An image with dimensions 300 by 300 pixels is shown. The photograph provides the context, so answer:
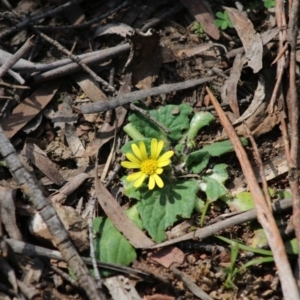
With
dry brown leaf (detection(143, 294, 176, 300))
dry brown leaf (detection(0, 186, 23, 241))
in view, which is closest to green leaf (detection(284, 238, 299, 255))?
dry brown leaf (detection(143, 294, 176, 300))

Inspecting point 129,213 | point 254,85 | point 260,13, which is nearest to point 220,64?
point 254,85

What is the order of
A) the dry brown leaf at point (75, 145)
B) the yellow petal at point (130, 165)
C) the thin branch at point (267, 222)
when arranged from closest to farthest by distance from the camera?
the thin branch at point (267, 222)
the yellow petal at point (130, 165)
the dry brown leaf at point (75, 145)

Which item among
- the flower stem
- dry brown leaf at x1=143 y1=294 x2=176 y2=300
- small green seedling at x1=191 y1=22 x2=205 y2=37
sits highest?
small green seedling at x1=191 y1=22 x2=205 y2=37

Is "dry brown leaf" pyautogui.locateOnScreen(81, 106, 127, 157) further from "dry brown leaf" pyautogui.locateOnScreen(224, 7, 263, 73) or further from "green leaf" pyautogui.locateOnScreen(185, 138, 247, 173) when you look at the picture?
"dry brown leaf" pyautogui.locateOnScreen(224, 7, 263, 73)

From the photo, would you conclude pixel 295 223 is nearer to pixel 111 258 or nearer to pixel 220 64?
pixel 111 258

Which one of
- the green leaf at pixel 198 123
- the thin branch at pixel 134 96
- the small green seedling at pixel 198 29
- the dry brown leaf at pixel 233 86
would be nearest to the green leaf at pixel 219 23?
the small green seedling at pixel 198 29

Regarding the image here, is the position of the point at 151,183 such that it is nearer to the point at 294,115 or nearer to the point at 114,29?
the point at 294,115

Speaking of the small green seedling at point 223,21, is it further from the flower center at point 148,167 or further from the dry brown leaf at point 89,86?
the flower center at point 148,167
